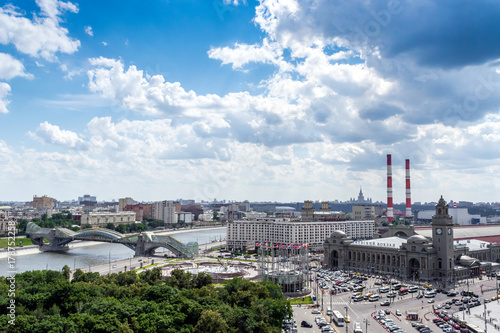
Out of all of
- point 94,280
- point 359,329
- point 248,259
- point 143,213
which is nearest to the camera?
point 359,329

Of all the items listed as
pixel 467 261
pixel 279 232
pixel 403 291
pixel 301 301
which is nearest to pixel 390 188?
pixel 279 232

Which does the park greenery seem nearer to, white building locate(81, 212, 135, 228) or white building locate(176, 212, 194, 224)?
white building locate(81, 212, 135, 228)

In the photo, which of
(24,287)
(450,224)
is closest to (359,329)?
(24,287)

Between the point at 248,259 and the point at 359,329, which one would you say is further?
the point at 248,259

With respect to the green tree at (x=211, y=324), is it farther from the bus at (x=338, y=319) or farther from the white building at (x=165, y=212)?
the white building at (x=165, y=212)

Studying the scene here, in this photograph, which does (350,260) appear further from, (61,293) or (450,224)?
(61,293)

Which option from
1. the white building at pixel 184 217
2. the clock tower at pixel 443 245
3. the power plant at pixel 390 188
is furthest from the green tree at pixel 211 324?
the white building at pixel 184 217
